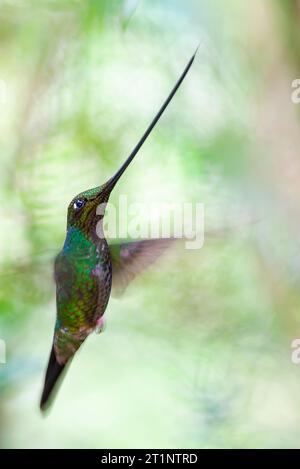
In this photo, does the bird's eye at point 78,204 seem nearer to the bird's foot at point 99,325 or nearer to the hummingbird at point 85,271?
the hummingbird at point 85,271

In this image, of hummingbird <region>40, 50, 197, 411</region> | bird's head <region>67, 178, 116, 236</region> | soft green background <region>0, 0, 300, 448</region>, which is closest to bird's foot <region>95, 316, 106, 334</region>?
hummingbird <region>40, 50, 197, 411</region>

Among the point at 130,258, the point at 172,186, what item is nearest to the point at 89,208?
the point at 130,258

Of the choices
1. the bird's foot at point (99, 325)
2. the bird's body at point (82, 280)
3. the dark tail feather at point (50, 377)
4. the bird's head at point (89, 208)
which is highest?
the bird's head at point (89, 208)

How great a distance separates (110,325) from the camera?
149 centimetres

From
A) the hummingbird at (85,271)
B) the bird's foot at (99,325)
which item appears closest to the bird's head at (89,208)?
the hummingbird at (85,271)

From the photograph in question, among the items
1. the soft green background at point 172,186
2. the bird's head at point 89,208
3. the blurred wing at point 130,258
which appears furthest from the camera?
the soft green background at point 172,186

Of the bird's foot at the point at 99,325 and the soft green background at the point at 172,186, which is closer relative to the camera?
the bird's foot at the point at 99,325

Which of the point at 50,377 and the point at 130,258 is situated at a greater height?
the point at 130,258

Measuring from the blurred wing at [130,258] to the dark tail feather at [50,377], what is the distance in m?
0.13

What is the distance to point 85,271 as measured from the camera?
807mm

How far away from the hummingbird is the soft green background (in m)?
0.46

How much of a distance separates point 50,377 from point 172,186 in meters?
0.71

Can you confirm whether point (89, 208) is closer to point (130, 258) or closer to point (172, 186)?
point (130, 258)

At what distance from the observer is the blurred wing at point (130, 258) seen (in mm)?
828
